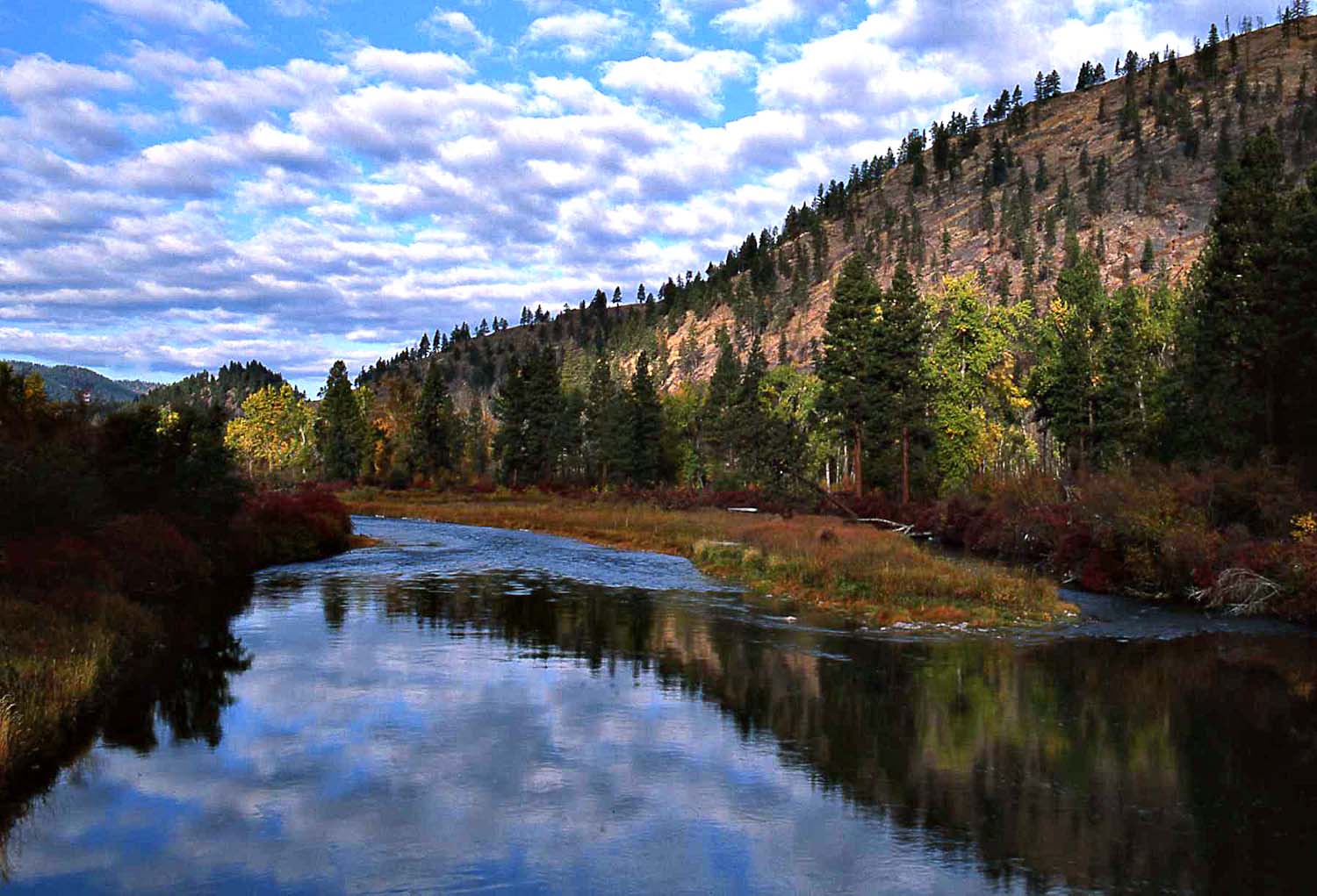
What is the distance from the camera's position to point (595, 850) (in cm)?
1202

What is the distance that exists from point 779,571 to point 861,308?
37006 millimetres

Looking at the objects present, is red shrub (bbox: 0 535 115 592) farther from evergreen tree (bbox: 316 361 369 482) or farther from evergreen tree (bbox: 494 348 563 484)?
evergreen tree (bbox: 316 361 369 482)

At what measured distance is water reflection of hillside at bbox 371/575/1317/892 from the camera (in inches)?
486

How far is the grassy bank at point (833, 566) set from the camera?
101 feet

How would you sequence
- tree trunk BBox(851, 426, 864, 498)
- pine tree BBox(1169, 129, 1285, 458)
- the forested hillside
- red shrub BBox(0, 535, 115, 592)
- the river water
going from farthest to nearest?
1. tree trunk BBox(851, 426, 864, 498)
2. pine tree BBox(1169, 129, 1285, 458)
3. the forested hillside
4. red shrub BBox(0, 535, 115, 592)
5. the river water

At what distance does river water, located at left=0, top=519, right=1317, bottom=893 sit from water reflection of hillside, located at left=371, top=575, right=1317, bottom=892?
0.07m

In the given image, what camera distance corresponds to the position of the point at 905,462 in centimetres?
6750

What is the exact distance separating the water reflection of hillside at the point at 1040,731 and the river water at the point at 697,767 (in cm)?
7

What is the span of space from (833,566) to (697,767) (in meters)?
22.2

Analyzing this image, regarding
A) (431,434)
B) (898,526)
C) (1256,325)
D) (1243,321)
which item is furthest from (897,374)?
(431,434)

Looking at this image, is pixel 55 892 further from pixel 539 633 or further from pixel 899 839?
pixel 539 633

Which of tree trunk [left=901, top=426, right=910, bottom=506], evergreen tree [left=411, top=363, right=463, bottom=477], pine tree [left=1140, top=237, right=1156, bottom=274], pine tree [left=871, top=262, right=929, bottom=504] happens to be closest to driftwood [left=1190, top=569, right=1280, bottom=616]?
tree trunk [left=901, top=426, right=910, bottom=506]

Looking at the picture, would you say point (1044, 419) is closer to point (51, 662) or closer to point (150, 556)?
point (150, 556)

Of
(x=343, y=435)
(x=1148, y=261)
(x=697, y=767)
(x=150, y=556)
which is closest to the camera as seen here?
(x=697, y=767)
